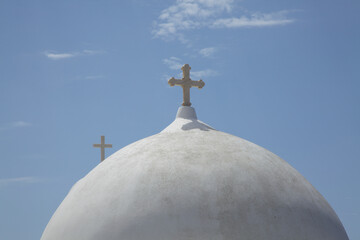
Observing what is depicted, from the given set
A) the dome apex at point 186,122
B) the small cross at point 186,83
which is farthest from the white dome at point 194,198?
the small cross at point 186,83

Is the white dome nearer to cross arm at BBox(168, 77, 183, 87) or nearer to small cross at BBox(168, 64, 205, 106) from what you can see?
small cross at BBox(168, 64, 205, 106)

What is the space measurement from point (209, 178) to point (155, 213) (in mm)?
1169

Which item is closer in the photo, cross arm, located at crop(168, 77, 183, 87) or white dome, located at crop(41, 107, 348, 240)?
white dome, located at crop(41, 107, 348, 240)

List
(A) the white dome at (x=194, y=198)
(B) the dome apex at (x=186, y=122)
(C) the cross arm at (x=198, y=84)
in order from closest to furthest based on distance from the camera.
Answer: (A) the white dome at (x=194, y=198) → (B) the dome apex at (x=186, y=122) → (C) the cross arm at (x=198, y=84)

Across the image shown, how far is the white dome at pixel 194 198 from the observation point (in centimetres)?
809

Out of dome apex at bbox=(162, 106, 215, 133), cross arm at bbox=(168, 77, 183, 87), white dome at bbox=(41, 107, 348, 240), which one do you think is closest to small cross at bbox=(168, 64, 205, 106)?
cross arm at bbox=(168, 77, 183, 87)

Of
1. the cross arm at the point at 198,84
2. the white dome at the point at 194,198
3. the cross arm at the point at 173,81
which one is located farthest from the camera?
the cross arm at the point at 198,84

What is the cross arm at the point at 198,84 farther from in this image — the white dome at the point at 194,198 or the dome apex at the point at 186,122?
the white dome at the point at 194,198

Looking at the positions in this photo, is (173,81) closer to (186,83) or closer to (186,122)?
(186,83)

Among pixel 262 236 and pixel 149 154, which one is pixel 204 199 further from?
pixel 149 154

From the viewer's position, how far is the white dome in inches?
319

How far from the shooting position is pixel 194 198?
8.28m

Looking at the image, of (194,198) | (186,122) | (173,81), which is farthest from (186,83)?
(194,198)

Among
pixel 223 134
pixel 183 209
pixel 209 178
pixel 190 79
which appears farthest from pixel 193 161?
pixel 190 79
